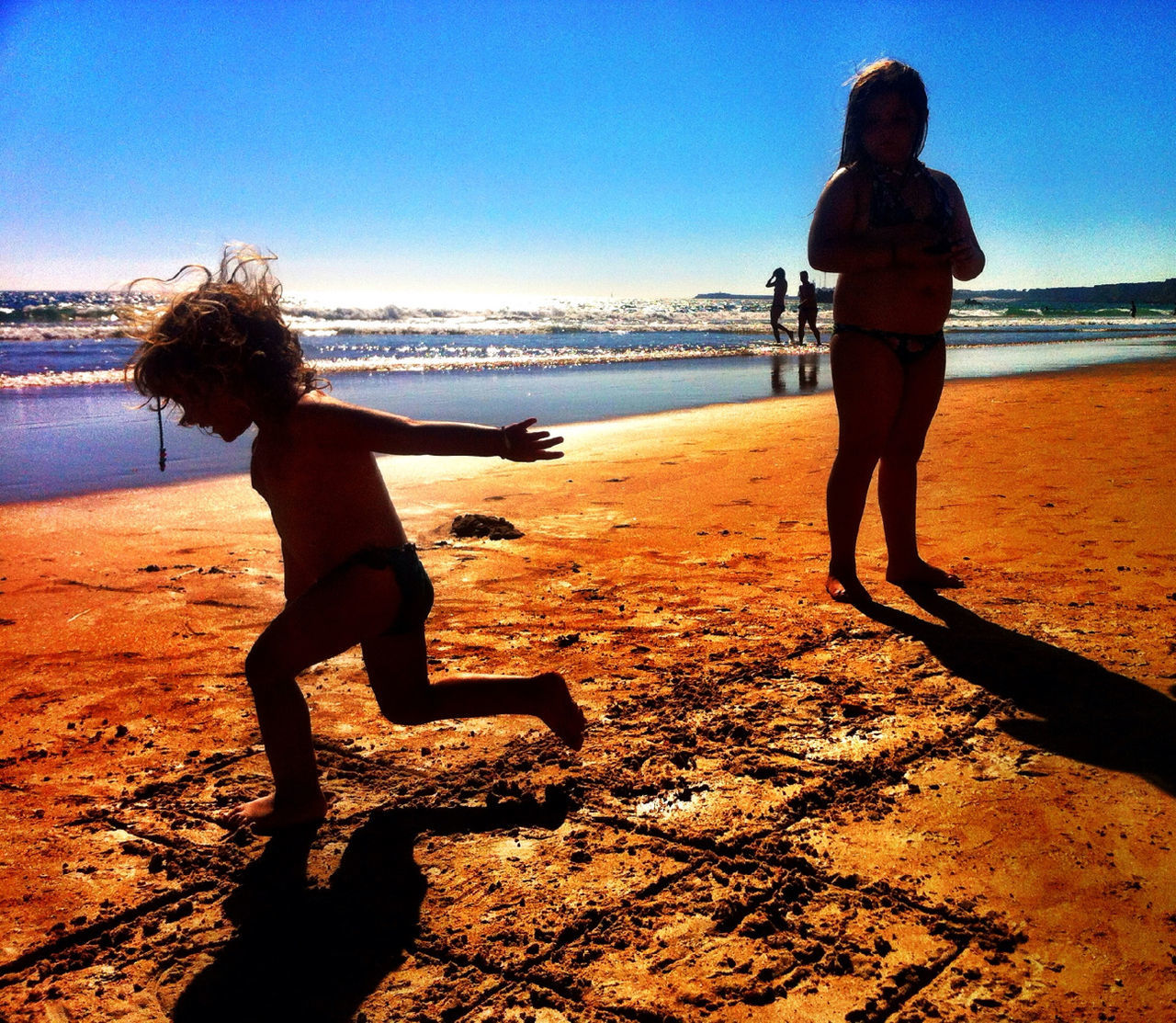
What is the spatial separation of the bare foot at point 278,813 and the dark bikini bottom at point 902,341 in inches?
103

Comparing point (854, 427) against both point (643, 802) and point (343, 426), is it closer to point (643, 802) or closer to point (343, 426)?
point (643, 802)

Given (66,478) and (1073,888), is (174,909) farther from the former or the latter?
(66,478)

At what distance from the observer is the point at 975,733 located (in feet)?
8.29

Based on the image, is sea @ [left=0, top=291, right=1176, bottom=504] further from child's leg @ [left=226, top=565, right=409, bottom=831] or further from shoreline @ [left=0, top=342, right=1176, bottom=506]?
child's leg @ [left=226, top=565, right=409, bottom=831]

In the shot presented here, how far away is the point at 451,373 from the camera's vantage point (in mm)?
18297

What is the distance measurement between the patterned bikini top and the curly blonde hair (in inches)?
94.2

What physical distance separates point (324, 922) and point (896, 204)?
3213 millimetres

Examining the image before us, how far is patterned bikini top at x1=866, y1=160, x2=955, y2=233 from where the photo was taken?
3.62m

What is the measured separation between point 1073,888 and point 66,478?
25.2 feet

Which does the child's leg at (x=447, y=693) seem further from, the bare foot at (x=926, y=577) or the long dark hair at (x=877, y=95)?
the long dark hair at (x=877, y=95)

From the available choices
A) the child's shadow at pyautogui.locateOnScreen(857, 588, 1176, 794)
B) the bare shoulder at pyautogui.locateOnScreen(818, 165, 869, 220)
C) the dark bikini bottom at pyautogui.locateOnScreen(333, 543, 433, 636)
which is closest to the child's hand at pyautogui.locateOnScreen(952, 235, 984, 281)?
the bare shoulder at pyautogui.locateOnScreen(818, 165, 869, 220)

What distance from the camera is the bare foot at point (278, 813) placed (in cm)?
224

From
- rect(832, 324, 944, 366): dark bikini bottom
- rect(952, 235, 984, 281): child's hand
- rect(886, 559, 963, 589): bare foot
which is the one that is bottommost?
rect(886, 559, 963, 589): bare foot

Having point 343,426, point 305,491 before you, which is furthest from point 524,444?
point 305,491
